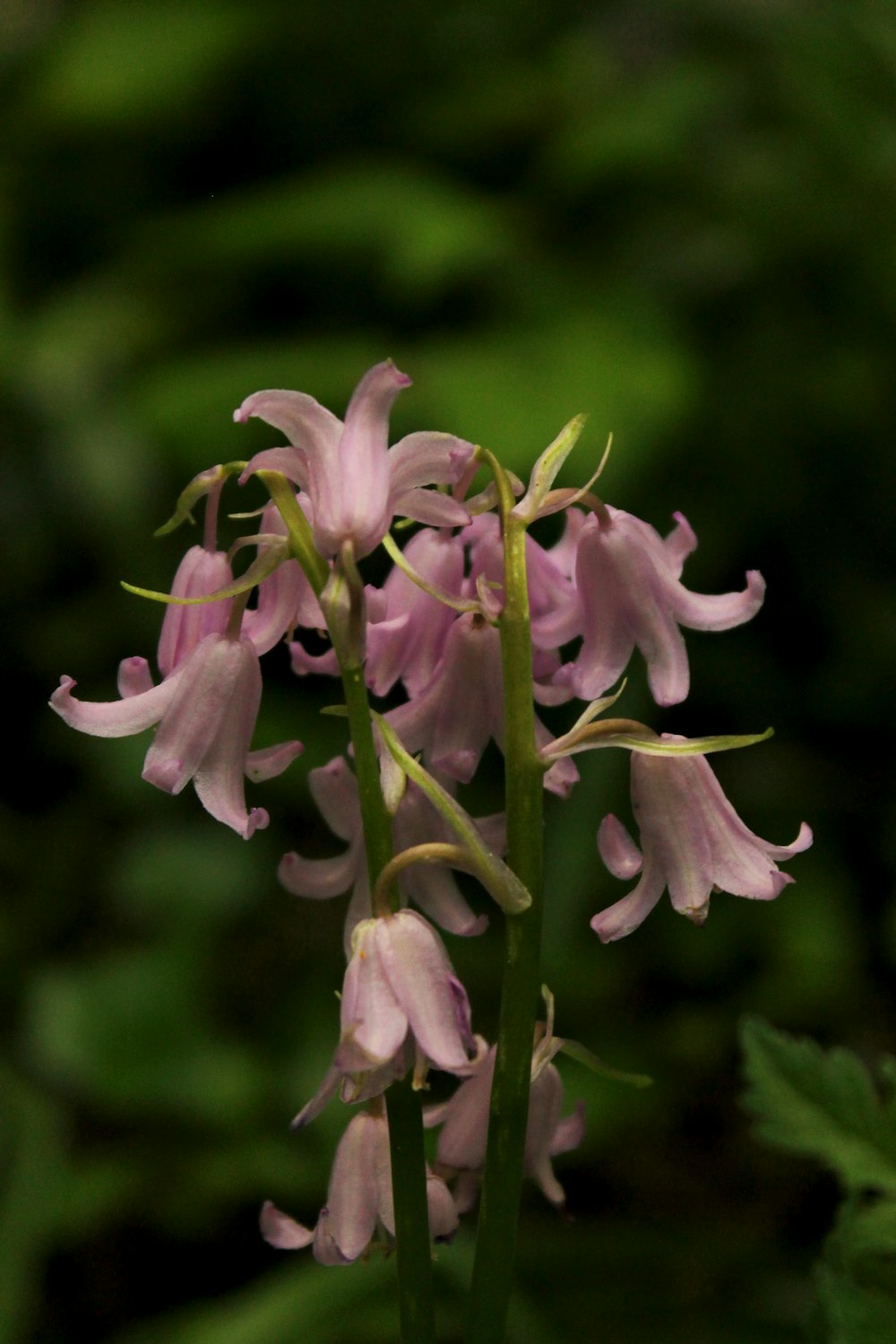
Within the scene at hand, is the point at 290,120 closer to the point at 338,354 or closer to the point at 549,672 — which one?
the point at 338,354

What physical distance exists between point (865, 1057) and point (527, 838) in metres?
2.44

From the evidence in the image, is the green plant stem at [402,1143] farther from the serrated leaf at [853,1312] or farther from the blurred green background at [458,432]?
the blurred green background at [458,432]

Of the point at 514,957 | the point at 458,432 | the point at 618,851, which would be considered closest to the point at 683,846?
the point at 618,851

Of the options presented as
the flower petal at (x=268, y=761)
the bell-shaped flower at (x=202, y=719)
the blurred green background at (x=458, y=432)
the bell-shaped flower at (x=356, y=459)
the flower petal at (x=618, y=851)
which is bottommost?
the blurred green background at (x=458, y=432)

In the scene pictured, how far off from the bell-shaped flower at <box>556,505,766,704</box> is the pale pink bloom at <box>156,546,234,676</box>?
0.31 meters

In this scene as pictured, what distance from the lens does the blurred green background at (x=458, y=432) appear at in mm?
3078

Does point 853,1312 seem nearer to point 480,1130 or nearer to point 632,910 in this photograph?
point 480,1130

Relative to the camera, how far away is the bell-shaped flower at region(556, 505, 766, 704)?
4.41 feet

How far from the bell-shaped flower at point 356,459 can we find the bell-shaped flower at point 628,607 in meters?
0.15

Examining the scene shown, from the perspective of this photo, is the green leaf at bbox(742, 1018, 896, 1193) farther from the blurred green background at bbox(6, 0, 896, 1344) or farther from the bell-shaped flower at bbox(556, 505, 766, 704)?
the blurred green background at bbox(6, 0, 896, 1344)

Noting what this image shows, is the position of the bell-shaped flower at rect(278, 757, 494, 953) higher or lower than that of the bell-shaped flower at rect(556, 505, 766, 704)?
lower

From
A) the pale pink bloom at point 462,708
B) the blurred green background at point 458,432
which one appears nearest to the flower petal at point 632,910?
the pale pink bloom at point 462,708

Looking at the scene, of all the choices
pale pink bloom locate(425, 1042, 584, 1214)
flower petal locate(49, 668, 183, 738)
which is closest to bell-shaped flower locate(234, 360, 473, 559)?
flower petal locate(49, 668, 183, 738)

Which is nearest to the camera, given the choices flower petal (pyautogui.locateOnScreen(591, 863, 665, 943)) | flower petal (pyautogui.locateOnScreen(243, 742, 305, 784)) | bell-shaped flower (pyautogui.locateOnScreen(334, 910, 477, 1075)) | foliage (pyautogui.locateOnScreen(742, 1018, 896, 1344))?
bell-shaped flower (pyautogui.locateOnScreen(334, 910, 477, 1075))
